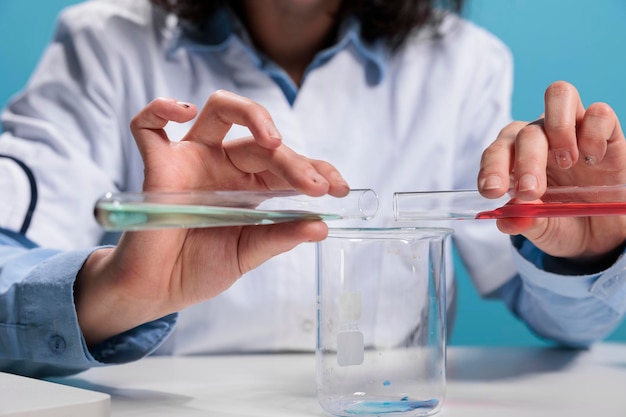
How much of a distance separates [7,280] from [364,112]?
659 millimetres

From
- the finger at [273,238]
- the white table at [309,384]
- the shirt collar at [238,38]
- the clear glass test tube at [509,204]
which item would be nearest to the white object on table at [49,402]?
the white table at [309,384]

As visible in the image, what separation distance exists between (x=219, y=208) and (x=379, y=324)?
188mm

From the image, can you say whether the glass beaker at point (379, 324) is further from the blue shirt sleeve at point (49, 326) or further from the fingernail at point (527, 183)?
the blue shirt sleeve at point (49, 326)

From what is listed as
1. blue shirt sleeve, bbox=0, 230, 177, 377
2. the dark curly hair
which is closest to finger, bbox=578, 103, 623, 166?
blue shirt sleeve, bbox=0, 230, 177, 377

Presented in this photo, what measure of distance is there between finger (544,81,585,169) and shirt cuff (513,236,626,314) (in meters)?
0.22

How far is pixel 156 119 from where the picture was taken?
2.56 feet

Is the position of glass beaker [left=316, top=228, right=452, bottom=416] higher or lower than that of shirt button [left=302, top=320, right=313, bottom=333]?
higher

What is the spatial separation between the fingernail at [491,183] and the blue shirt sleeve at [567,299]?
0.31m

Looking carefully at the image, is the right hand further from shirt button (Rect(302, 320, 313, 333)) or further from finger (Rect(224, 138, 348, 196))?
shirt button (Rect(302, 320, 313, 333))

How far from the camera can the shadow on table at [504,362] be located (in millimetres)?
940

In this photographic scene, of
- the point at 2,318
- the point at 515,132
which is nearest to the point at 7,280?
the point at 2,318

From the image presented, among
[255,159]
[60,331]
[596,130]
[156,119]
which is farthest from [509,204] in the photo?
[60,331]

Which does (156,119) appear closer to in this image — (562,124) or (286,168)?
(286,168)

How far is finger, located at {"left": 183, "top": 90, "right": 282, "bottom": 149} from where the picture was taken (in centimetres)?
74
